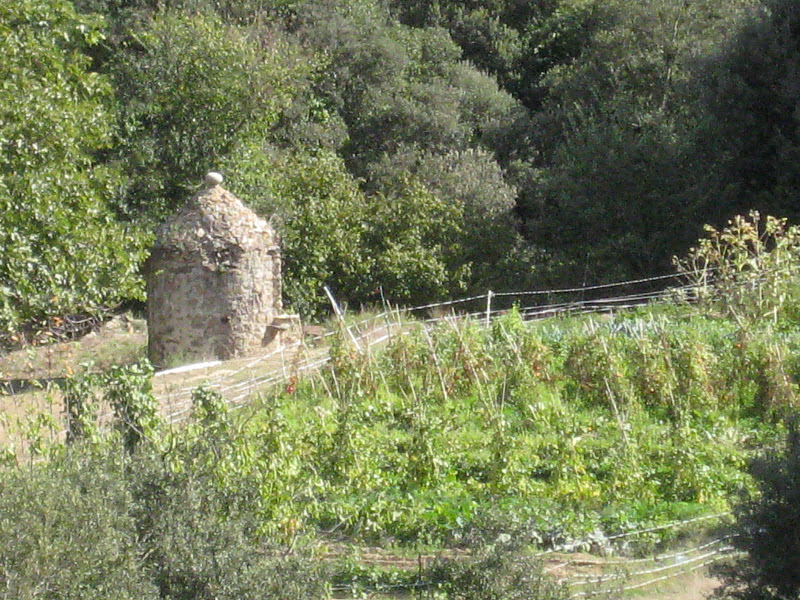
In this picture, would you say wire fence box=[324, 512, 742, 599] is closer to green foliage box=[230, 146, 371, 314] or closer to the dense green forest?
the dense green forest

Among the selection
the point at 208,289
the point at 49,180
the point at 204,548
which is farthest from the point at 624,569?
the point at 49,180

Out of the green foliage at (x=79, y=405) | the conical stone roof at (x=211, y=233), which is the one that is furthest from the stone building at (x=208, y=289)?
the green foliage at (x=79, y=405)

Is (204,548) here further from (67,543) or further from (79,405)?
(79,405)

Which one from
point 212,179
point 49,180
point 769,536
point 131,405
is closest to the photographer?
point 769,536

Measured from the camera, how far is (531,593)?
15.8 feet

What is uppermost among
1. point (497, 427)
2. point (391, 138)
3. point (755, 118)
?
point (391, 138)

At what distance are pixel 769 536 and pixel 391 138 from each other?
19914mm

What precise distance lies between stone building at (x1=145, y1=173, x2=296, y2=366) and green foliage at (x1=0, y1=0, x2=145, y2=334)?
0.46m

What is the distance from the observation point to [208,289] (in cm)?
1262

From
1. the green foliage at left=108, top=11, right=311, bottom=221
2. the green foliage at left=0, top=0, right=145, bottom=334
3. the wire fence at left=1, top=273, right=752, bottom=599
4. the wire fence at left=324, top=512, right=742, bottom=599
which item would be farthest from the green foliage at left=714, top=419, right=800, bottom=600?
the green foliage at left=108, top=11, right=311, bottom=221

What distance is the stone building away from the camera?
1259 cm

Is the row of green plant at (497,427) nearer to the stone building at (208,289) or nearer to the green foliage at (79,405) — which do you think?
the green foliage at (79,405)

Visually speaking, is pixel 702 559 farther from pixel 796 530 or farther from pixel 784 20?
pixel 784 20

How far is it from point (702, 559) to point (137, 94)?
44.8 feet
